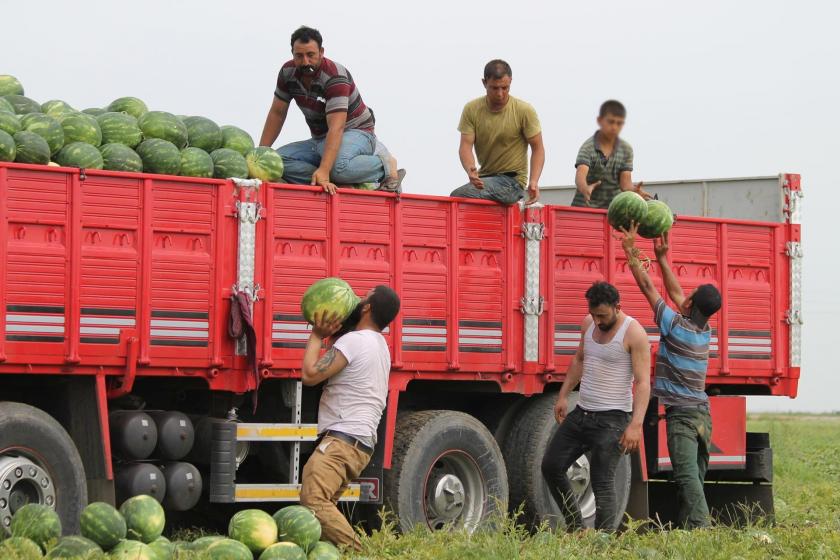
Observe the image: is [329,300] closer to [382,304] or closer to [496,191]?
[382,304]

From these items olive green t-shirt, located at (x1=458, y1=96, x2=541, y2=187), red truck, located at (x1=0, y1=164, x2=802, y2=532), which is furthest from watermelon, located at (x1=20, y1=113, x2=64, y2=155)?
olive green t-shirt, located at (x1=458, y1=96, x2=541, y2=187)

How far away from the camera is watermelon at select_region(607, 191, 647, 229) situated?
12.2 m

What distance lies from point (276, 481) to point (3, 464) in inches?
92.8

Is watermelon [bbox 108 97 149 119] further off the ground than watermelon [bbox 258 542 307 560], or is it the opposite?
watermelon [bbox 108 97 149 119]

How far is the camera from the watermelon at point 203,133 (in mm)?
11297

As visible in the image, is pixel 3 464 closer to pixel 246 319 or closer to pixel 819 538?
pixel 246 319

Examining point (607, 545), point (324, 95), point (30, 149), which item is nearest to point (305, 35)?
point (324, 95)

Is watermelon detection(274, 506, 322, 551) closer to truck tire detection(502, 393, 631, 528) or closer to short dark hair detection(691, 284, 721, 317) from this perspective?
truck tire detection(502, 393, 631, 528)

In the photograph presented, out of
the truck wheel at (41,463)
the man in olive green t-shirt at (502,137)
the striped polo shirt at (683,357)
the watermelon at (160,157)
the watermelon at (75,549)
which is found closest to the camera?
the watermelon at (75,549)

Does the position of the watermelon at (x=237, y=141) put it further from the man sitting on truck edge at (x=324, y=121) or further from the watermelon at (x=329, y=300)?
the watermelon at (x=329, y=300)

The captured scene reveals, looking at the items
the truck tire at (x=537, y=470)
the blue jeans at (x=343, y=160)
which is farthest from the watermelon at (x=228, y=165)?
the truck tire at (x=537, y=470)

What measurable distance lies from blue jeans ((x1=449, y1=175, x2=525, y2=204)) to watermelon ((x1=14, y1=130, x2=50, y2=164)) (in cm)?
362

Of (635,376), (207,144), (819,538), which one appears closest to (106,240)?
(207,144)

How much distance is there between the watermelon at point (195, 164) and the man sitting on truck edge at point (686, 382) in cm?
370
